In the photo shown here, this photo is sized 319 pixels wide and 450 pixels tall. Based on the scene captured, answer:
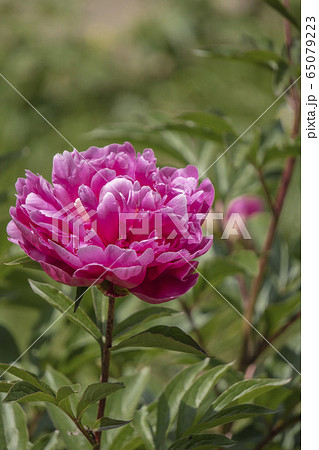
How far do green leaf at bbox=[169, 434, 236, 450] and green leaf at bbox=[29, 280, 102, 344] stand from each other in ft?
0.41

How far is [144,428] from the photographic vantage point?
621 millimetres

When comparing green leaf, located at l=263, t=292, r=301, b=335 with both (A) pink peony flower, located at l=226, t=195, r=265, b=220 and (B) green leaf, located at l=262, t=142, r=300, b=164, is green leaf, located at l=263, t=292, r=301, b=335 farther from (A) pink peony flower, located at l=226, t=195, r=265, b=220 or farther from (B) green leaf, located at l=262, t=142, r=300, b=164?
(A) pink peony flower, located at l=226, t=195, r=265, b=220

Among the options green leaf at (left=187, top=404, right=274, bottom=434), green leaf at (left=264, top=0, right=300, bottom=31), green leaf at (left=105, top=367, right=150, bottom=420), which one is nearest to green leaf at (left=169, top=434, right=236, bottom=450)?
green leaf at (left=187, top=404, right=274, bottom=434)

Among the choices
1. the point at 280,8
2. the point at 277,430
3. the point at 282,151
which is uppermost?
the point at 280,8

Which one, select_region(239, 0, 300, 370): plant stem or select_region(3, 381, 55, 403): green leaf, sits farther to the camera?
select_region(239, 0, 300, 370): plant stem

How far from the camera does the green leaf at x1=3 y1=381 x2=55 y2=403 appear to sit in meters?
0.50

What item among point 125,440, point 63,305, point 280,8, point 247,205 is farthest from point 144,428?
point 247,205

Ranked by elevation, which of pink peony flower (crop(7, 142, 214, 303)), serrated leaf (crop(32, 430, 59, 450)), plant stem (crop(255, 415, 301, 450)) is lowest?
plant stem (crop(255, 415, 301, 450))

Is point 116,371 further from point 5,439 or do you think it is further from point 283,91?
point 283,91

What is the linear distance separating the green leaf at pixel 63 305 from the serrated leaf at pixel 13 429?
0.12 m

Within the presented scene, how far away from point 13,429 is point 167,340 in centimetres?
21

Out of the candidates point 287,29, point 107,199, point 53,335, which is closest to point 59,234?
point 107,199

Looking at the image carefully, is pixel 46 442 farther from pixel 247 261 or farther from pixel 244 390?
pixel 247 261

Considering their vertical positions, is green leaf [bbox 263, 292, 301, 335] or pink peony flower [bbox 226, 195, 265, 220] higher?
pink peony flower [bbox 226, 195, 265, 220]
